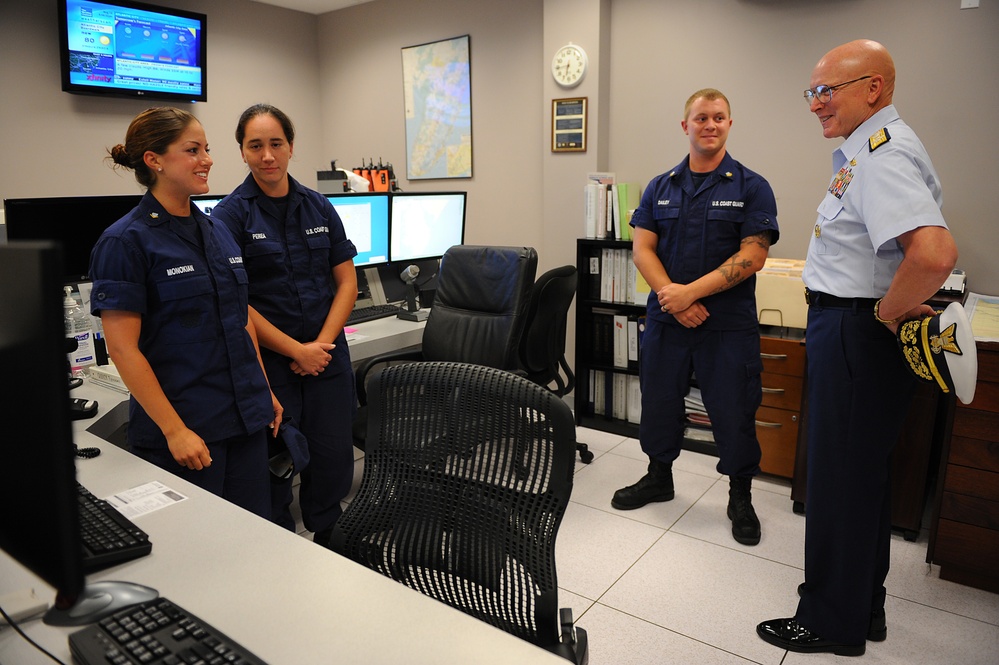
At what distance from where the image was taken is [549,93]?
156 inches

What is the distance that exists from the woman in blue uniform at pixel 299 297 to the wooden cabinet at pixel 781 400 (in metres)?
1.86

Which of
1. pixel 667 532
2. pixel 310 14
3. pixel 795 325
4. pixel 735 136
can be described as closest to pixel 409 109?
pixel 310 14

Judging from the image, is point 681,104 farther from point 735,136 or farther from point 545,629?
point 545,629

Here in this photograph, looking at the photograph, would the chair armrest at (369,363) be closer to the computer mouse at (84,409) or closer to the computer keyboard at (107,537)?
the computer mouse at (84,409)

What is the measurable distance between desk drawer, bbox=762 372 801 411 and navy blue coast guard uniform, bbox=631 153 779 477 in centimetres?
45

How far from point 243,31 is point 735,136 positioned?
3.52m

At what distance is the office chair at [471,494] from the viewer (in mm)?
1245

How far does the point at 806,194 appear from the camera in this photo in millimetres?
3369

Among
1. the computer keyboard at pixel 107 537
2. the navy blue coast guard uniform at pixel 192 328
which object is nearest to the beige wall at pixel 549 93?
the navy blue coast guard uniform at pixel 192 328

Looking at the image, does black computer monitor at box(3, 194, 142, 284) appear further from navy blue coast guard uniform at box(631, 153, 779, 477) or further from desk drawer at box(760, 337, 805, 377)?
desk drawer at box(760, 337, 805, 377)

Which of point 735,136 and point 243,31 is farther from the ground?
point 243,31

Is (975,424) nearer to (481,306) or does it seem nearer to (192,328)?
(481,306)

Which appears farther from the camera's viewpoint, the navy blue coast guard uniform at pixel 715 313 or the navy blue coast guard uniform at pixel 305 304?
the navy blue coast guard uniform at pixel 715 313

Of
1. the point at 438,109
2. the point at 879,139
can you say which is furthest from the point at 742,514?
the point at 438,109
